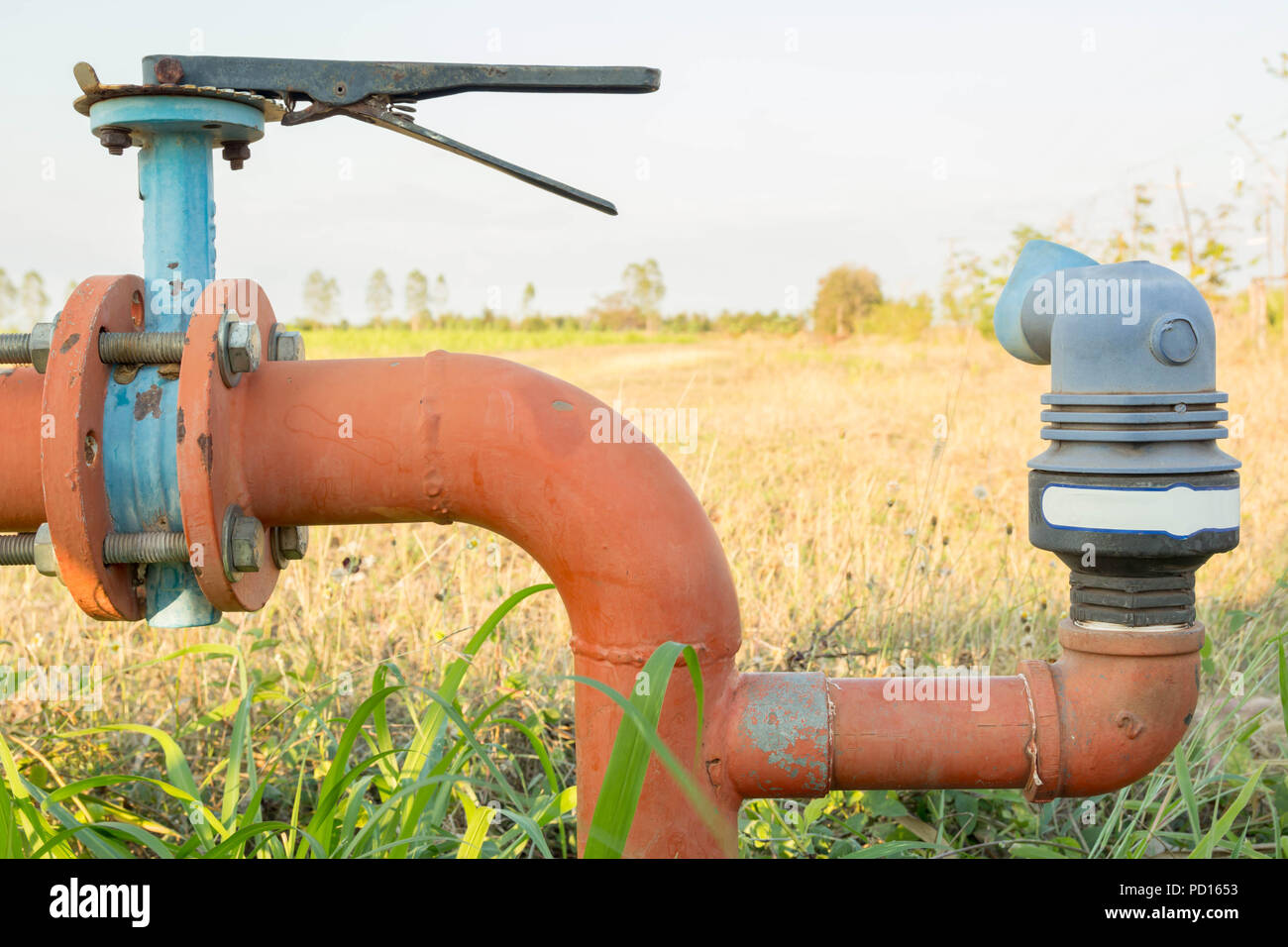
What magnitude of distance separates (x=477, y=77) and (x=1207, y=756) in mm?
1641

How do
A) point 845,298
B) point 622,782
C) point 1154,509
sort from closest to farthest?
point 622,782, point 1154,509, point 845,298

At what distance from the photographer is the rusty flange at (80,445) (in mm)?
1081

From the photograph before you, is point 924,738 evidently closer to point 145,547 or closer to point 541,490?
point 541,490

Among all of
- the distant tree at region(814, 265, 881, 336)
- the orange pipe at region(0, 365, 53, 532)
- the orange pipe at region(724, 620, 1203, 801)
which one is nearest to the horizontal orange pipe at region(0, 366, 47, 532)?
the orange pipe at region(0, 365, 53, 532)

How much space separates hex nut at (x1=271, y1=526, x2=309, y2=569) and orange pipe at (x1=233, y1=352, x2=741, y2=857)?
0.08 meters

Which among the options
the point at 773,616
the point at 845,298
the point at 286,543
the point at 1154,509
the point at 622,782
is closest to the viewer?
the point at 622,782

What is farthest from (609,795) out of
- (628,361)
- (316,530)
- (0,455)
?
(628,361)

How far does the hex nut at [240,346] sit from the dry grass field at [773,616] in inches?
21.2

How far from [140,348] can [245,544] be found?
25 centimetres

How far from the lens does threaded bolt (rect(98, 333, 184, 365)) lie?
1142 mm

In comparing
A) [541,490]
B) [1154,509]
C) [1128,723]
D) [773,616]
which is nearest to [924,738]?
[1128,723]

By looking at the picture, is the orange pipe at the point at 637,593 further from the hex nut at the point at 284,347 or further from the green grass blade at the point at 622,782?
the green grass blade at the point at 622,782

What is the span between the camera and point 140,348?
115 centimetres

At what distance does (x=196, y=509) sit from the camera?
1080mm
